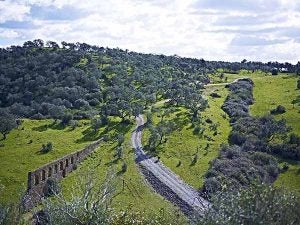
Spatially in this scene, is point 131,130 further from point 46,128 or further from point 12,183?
point 12,183

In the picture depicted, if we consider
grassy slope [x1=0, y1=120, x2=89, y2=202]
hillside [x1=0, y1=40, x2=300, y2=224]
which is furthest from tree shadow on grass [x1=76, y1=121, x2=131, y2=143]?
grassy slope [x1=0, y1=120, x2=89, y2=202]

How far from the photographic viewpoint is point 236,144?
103 meters

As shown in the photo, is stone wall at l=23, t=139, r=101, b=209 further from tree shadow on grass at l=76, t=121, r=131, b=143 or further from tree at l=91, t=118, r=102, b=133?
tree at l=91, t=118, r=102, b=133

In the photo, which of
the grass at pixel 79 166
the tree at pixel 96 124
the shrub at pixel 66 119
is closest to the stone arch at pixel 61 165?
the grass at pixel 79 166

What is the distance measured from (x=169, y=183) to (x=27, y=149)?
29.5 meters

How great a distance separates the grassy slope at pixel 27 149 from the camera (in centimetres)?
7662

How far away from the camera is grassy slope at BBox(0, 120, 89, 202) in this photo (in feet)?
251

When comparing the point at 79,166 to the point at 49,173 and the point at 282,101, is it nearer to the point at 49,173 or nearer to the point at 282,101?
the point at 49,173

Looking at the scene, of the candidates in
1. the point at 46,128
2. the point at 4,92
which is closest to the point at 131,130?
the point at 46,128

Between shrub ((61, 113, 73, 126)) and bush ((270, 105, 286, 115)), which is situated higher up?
bush ((270, 105, 286, 115))

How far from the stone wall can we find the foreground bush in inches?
1664

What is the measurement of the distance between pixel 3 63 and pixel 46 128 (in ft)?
304

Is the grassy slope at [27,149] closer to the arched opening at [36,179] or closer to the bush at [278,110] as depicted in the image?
the arched opening at [36,179]

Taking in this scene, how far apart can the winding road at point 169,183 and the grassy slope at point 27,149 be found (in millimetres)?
13066
